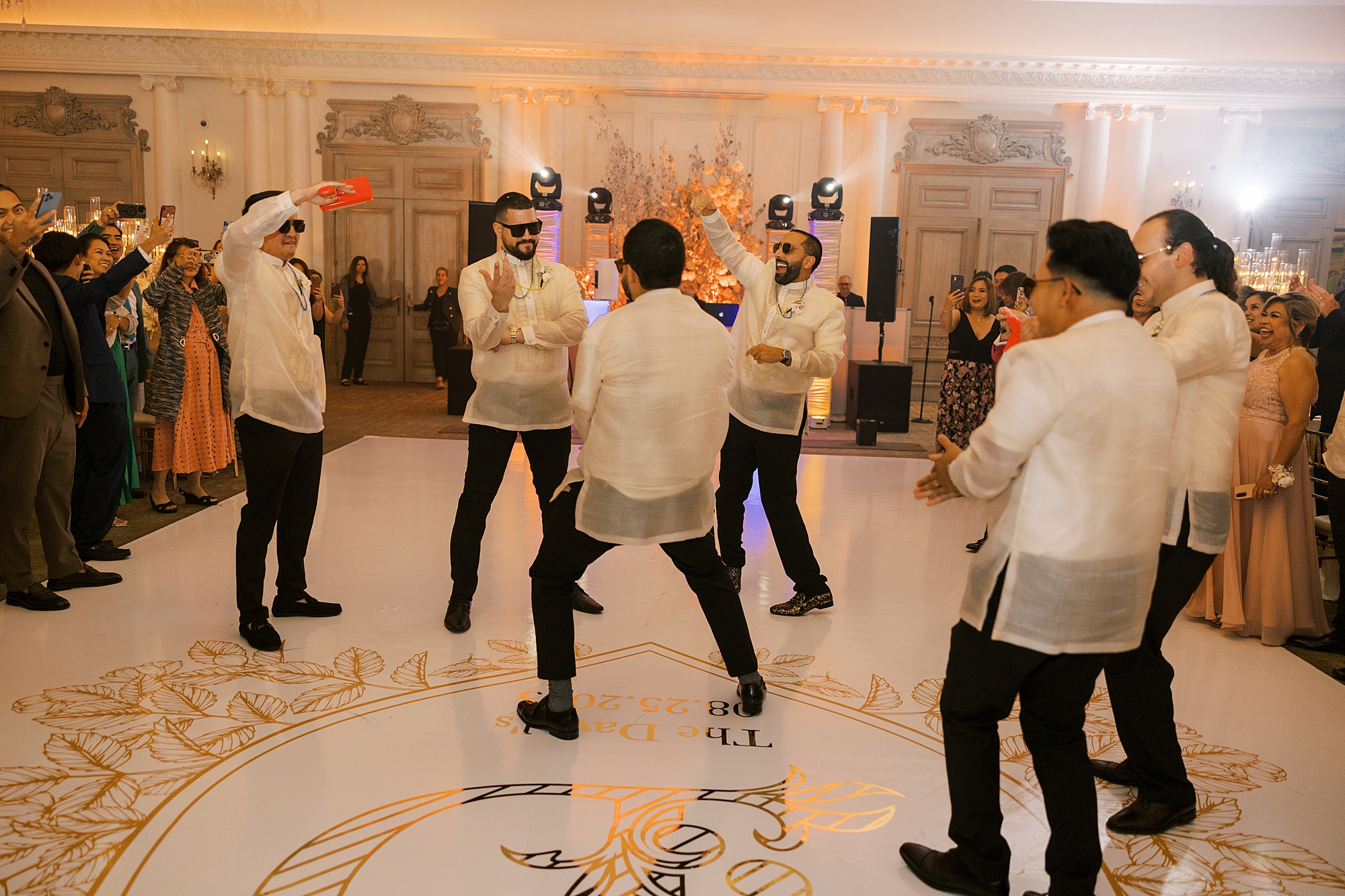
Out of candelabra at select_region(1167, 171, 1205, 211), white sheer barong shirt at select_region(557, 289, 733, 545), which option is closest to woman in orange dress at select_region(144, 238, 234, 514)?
white sheer barong shirt at select_region(557, 289, 733, 545)

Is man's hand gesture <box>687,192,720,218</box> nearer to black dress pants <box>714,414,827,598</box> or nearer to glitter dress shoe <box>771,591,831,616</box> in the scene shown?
black dress pants <box>714,414,827,598</box>

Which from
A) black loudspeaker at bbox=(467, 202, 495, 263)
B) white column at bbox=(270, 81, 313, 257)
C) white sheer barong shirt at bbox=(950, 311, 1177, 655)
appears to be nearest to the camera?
white sheer barong shirt at bbox=(950, 311, 1177, 655)

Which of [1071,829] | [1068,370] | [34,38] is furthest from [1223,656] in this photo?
[34,38]

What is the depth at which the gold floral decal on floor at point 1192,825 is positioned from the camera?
239cm

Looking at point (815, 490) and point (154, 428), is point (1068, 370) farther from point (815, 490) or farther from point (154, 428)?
point (154, 428)

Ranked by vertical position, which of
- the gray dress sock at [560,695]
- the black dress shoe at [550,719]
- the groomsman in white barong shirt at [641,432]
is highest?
the groomsman in white barong shirt at [641,432]

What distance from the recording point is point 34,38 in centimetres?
1219

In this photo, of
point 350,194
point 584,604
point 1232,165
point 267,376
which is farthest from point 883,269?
point 267,376

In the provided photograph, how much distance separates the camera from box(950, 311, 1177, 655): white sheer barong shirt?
1923 millimetres

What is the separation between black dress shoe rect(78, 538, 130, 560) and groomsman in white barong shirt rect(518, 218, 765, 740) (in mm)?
2825

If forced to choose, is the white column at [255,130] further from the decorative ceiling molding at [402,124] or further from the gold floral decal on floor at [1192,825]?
the gold floral decal on floor at [1192,825]

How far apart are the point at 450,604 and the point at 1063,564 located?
259 cm

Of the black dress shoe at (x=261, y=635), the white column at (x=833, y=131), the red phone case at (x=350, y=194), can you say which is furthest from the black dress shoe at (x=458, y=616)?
the white column at (x=833, y=131)

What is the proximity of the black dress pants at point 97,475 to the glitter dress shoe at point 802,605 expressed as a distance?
10.7ft
